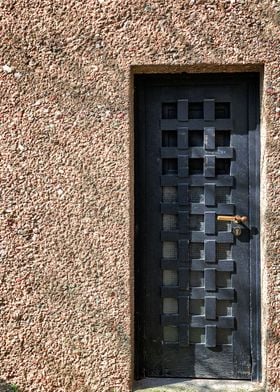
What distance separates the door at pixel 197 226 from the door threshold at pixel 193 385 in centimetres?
5

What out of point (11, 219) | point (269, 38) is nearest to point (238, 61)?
point (269, 38)

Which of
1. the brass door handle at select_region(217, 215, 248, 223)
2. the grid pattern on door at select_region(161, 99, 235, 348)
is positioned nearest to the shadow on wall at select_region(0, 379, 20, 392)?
the grid pattern on door at select_region(161, 99, 235, 348)

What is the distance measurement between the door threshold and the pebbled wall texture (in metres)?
0.13

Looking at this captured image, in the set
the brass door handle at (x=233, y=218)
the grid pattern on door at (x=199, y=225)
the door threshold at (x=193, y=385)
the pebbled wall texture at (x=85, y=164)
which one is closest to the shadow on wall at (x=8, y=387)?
the pebbled wall texture at (x=85, y=164)

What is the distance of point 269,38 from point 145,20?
78 centimetres

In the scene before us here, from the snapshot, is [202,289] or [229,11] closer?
[229,11]

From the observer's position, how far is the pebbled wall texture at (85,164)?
3.17m

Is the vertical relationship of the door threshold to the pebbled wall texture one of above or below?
below

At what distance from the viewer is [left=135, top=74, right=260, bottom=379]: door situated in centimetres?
336

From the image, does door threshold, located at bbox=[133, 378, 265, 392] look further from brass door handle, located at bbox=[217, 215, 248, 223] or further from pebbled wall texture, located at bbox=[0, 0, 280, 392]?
brass door handle, located at bbox=[217, 215, 248, 223]

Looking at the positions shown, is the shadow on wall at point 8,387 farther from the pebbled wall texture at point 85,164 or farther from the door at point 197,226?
the door at point 197,226

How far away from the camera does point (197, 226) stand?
340 cm

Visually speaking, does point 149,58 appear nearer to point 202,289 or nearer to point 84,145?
point 84,145

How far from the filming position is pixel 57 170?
10.7 ft
